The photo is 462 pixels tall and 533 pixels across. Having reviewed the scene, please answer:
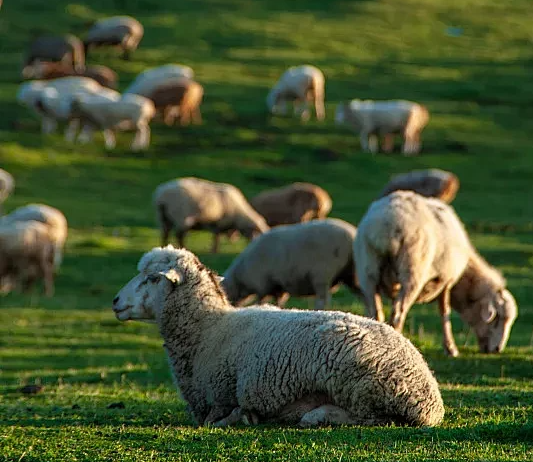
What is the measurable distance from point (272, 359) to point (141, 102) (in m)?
32.3

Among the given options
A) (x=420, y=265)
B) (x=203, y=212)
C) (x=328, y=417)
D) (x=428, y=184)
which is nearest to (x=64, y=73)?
(x=428, y=184)

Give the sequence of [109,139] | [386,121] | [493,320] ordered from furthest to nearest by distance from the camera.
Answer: [386,121]
[109,139]
[493,320]

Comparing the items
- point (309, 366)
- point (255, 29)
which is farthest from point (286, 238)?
point (255, 29)

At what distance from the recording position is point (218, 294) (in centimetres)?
1027

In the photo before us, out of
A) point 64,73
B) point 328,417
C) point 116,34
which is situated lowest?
point 64,73

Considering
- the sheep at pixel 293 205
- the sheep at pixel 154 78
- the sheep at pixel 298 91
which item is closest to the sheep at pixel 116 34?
the sheep at pixel 154 78

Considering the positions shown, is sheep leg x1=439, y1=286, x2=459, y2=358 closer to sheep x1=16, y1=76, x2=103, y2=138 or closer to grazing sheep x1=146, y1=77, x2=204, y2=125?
sheep x1=16, y1=76, x2=103, y2=138

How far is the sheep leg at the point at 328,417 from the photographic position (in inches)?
344

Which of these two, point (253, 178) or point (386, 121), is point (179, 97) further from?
point (386, 121)

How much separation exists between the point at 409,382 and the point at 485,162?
109 ft

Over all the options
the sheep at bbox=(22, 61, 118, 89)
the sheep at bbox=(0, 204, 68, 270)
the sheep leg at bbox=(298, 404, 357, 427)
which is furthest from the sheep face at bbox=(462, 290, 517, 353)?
the sheep at bbox=(22, 61, 118, 89)

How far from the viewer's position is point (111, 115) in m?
40.2

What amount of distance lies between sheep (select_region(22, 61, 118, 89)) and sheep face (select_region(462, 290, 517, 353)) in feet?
111

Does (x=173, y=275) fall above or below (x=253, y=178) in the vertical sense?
above
